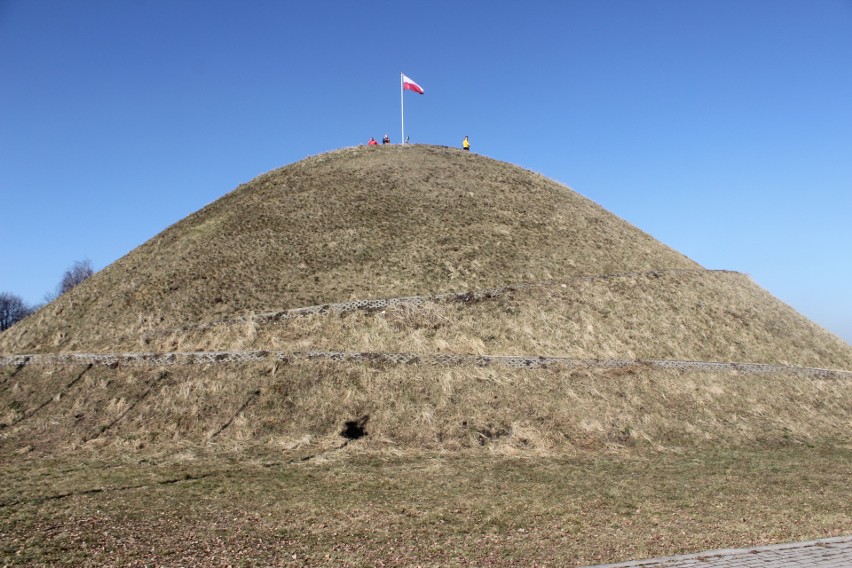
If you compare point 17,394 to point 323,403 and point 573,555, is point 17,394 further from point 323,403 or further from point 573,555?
point 573,555

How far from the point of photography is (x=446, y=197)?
47.2 metres

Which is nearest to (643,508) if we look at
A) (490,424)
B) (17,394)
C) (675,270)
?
(490,424)

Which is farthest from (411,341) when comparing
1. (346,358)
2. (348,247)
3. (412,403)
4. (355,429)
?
(348,247)

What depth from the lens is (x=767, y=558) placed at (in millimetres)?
11336

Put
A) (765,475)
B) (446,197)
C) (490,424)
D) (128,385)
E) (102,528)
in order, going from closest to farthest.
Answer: (102,528), (765,475), (490,424), (128,385), (446,197)

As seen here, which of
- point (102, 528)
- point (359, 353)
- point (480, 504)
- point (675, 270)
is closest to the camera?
point (102, 528)

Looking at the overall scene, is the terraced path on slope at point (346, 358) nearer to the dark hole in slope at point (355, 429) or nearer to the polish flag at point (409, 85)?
the dark hole in slope at point (355, 429)

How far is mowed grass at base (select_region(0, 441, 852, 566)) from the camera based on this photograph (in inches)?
484

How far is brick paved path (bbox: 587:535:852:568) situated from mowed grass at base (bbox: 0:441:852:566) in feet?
1.81

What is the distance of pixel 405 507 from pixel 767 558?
26.9 ft

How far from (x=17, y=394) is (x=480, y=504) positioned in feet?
Result: 71.3

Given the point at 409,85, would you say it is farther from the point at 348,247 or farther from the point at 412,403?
the point at 412,403

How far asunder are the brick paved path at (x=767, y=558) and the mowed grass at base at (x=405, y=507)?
0.55 m

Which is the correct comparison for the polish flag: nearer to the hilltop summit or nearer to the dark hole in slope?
the hilltop summit
